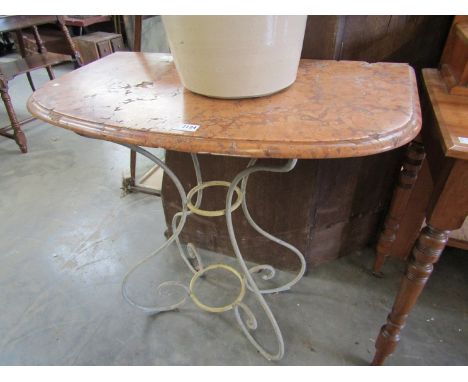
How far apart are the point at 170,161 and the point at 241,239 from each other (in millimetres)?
411

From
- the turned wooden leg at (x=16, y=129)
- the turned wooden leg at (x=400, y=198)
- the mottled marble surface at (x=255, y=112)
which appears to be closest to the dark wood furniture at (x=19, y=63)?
the turned wooden leg at (x=16, y=129)

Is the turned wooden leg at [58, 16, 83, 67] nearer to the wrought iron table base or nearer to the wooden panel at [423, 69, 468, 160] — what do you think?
the wrought iron table base

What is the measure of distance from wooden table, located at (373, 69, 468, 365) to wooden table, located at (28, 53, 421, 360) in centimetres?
11

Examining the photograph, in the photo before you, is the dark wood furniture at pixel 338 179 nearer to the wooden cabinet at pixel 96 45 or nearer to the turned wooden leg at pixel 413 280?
the turned wooden leg at pixel 413 280

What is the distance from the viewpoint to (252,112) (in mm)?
595

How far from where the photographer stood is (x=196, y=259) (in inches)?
53.5

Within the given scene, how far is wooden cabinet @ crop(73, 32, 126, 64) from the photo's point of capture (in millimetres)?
3146

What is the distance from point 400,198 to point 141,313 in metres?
1.00

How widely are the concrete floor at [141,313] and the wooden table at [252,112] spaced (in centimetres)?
59

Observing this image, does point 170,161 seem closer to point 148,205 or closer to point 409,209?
point 148,205

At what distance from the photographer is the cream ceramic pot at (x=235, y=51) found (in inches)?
21.0

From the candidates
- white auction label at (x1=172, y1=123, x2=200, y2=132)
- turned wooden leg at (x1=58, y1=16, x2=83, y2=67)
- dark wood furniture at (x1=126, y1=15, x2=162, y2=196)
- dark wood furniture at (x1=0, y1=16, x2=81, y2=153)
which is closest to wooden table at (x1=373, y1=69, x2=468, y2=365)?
white auction label at (x1=172, y1=123, x2=200, y2=132)

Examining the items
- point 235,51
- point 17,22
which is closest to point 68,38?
point 17,22
